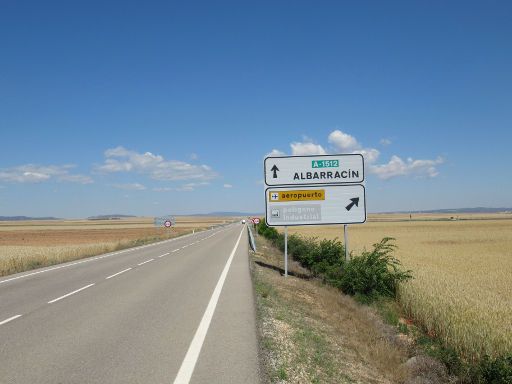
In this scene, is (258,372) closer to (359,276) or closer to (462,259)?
(359,276)

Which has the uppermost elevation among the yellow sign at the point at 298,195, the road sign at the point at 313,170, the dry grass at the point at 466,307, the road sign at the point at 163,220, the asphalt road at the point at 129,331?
the road sign at the point at 313,170

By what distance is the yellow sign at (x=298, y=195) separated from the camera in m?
15.8

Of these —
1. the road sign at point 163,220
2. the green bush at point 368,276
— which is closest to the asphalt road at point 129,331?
the green bush at point 368,276

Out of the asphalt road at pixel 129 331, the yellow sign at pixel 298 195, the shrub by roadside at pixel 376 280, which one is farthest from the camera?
the yellow sign at pixel 298 195

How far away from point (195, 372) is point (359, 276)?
839 centimetres

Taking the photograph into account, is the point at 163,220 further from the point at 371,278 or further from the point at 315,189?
the point at 371,278

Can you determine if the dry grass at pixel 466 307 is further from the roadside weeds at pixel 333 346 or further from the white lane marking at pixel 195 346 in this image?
the white lane marking at pixel 195 346

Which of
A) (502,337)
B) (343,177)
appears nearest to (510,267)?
(343,177)

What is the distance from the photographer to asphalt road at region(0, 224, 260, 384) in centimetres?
554

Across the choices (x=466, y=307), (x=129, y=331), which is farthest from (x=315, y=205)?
(x=129, y=331)

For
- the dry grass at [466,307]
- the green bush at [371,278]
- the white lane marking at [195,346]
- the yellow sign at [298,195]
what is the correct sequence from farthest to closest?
the yellow sign at [298,195], the green bush at [371,278], the dry grass at [466,307], the white lane marking at [195,346]

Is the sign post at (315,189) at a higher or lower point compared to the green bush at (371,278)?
higher

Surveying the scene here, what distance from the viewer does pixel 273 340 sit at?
Answer: 23.0ft

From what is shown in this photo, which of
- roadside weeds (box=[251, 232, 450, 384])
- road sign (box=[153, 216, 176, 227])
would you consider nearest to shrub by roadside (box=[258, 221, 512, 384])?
roadside weeds (box=[251, 232, 450, 384])
